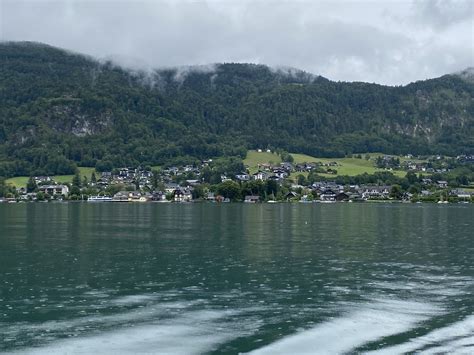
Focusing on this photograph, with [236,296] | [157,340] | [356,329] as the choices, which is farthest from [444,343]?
[236,296]

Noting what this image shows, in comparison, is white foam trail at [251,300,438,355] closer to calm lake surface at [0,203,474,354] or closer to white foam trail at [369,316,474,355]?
calm lake surface at [0,203,474,354]

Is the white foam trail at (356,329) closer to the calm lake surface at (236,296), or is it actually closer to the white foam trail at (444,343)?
the calm lake surface at (236,296)

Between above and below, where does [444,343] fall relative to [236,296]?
below

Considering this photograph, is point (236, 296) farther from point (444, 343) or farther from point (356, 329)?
point (444, 343)

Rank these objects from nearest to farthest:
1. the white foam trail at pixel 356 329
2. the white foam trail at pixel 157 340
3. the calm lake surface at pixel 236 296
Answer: the white foam trail at pixel 157 340 < the white foam trail at pixel 356 329 < the calm lake surface at pixel 236 296

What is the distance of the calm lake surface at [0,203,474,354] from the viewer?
2784 cm

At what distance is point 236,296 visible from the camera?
1467 inches

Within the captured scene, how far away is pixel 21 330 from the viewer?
97.1ft

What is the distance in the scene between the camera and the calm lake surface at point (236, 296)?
Answer: 2784cm

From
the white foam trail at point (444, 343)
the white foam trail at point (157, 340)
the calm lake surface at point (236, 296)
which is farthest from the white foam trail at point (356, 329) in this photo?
the white foam trail at point (157, 340)

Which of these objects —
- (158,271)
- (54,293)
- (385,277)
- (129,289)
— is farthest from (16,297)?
(385,277)

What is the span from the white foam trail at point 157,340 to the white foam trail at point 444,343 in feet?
21.8

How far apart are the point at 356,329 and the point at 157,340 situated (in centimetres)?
863

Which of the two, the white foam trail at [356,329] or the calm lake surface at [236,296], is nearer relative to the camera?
the white foam trail at [356,329]
